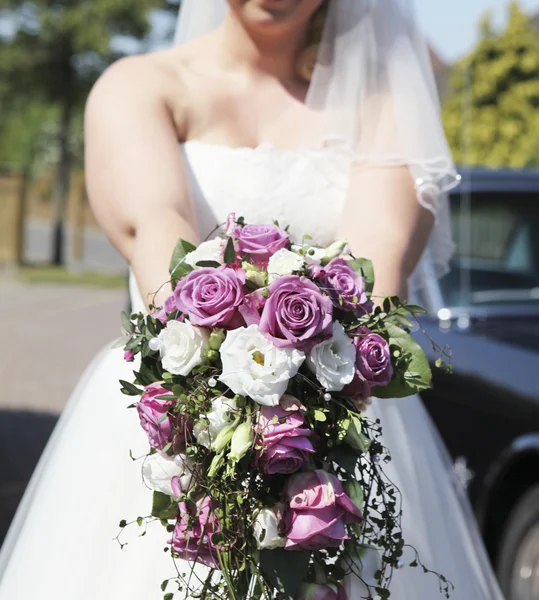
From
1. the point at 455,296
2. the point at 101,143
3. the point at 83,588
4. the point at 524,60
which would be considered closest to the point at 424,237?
the point at 101,143

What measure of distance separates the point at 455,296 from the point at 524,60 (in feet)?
66.4

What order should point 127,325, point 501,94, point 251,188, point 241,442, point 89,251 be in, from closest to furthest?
1. point 241,442
2. point 127,325
3. point 251,188
4. point 501,94
5. point 89,251

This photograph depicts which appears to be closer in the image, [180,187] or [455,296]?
[180,187]

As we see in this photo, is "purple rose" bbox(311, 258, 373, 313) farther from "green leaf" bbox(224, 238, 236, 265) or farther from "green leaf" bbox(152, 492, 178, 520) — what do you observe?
"green leaf" bbox(152, 492, 178, 520)

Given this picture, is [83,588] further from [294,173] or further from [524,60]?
[524,60]

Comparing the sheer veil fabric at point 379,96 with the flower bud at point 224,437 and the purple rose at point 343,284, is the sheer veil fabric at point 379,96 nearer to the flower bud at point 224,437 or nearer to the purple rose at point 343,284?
the purple rose at point 343,284

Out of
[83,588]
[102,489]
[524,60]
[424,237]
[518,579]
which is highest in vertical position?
[524,60]

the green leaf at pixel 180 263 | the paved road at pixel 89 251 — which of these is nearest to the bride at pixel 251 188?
the green leaf at pixel 180 263

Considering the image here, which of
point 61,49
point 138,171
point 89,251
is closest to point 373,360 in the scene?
point 138,171

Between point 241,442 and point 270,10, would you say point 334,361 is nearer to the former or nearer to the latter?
point 241,442

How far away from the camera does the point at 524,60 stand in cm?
2367

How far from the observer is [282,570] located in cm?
186

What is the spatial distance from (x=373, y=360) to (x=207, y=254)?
367mm

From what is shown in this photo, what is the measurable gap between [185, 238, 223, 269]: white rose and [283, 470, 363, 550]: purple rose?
427 mm
